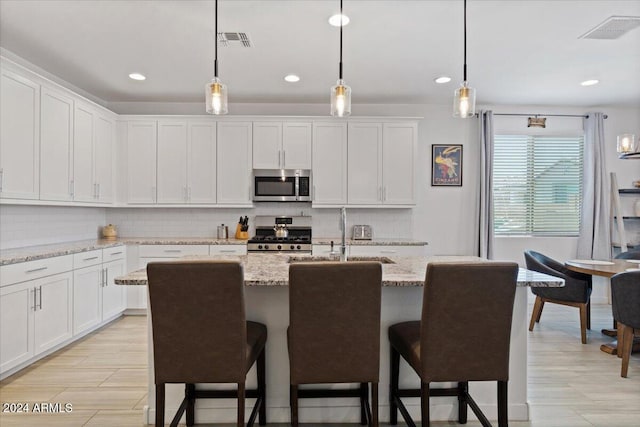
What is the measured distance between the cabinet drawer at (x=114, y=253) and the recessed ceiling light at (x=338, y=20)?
3268mm

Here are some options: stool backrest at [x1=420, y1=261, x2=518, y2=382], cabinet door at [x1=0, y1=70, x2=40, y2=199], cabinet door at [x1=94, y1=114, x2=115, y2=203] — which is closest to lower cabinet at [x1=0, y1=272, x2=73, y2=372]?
cabinet door at [x1=0, y1=70, x2=40, y2=199]

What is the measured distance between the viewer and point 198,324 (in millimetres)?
1736

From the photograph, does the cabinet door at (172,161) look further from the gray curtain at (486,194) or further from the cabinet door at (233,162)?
the gray curtain at (486,194)

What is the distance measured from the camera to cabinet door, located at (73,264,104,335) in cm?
354

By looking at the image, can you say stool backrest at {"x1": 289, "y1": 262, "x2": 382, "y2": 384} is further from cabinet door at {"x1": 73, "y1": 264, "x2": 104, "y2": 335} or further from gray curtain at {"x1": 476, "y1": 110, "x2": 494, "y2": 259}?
gray curtain at {"x1": 476, "y1": 110, "x2": 494, "y2": 259}

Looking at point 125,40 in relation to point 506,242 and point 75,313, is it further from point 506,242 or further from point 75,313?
point 506,242

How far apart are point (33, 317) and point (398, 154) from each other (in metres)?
4.12

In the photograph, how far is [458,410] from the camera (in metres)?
2.27

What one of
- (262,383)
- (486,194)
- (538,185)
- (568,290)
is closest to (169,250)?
(262,383)

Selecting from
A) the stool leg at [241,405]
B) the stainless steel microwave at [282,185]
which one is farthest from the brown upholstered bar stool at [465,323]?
the stainless steel microwave at [282,185]

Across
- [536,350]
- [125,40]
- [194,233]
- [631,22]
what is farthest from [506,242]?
[125,40]

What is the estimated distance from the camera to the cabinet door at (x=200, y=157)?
187 inches

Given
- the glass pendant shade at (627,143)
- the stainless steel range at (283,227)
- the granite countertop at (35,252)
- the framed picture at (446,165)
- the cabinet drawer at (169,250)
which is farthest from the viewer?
the framed picture at (446,165)

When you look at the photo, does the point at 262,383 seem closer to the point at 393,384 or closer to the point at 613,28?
the point at 393,384
